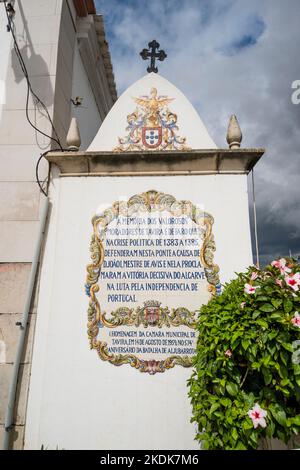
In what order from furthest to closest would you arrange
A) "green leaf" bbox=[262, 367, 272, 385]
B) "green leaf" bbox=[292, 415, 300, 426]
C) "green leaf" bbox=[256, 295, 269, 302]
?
"green leaf" bbox=[256, 295, 269, 302] < "green leaf" bbox=[262, 367, 272, 385] < "green leaf" bbox=[292, 415, 300, 426]

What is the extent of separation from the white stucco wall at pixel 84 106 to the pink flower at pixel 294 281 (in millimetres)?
5125

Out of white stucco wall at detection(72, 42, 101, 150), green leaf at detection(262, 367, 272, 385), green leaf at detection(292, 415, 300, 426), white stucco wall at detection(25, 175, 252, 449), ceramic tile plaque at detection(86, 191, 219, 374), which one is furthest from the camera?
white stucco wall at detection(72, 42, 101, 150)

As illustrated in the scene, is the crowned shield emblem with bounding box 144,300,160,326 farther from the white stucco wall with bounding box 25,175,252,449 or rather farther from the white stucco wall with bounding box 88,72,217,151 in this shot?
the white stucco wall with bounding box 88,72,217,151

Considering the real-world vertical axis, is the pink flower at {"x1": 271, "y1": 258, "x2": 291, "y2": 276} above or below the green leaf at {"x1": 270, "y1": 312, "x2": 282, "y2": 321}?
above

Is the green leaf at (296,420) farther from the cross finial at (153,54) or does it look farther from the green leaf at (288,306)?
the cross finial at (153,54)

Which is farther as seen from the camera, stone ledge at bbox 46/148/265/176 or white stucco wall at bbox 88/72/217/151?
white stucco wall at bbox 88/72/217/151

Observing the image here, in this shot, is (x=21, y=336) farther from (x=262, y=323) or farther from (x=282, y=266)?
(x=282, y=266)

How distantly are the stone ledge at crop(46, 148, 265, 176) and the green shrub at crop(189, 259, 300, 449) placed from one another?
1875 mm

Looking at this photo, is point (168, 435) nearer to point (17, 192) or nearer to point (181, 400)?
point (181, 400)

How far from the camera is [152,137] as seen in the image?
489cm

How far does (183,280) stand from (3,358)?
2.62 m

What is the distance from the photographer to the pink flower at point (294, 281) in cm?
297

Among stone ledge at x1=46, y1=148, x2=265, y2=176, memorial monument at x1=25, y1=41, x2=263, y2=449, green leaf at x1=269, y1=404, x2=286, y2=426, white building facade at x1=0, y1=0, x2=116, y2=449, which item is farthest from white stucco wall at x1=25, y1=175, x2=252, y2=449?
green leaf at x1=269, y1=404, x2=286, y2=426

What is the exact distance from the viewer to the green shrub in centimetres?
277
